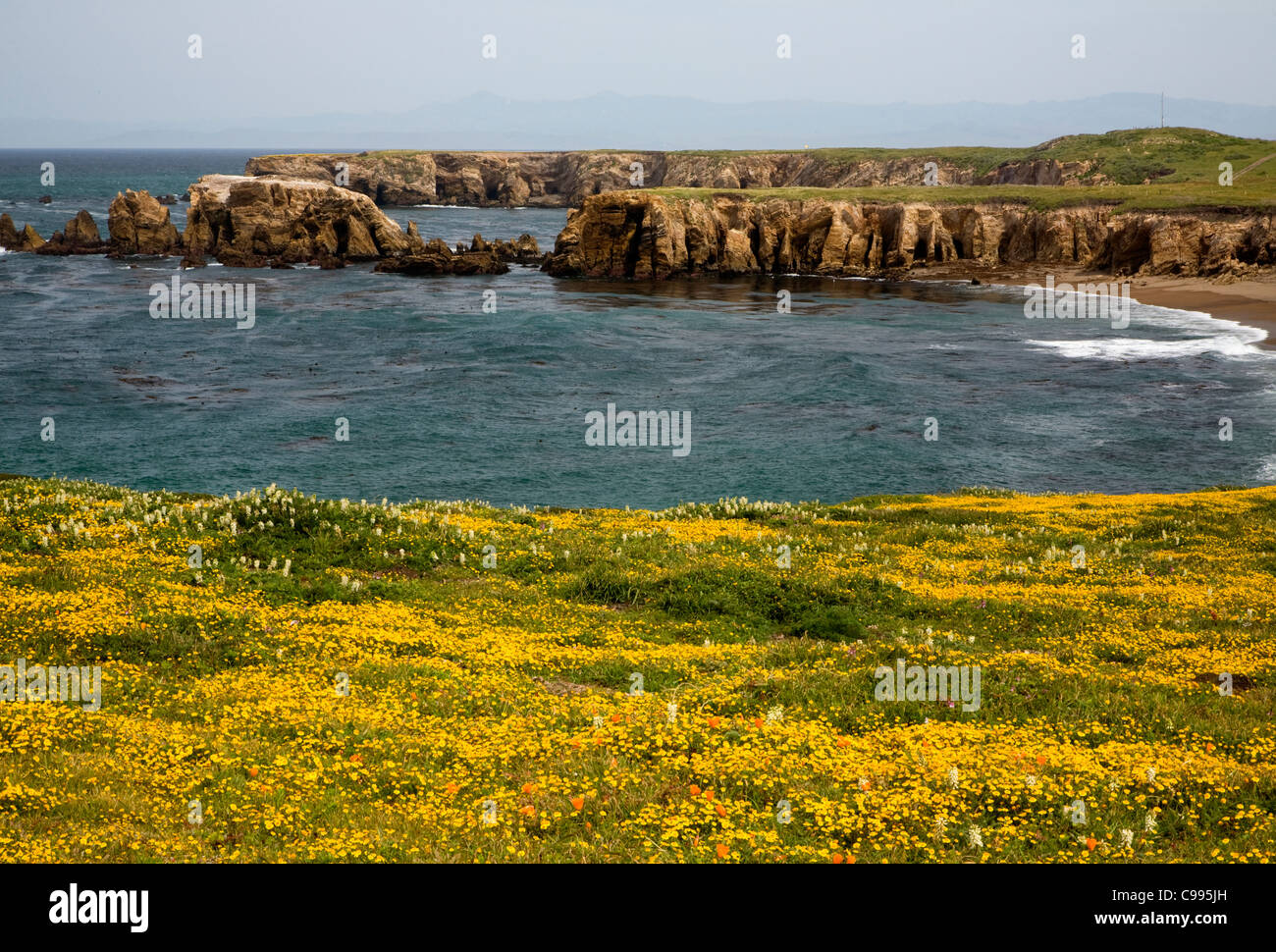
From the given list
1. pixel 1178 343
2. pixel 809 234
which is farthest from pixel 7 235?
pixel 1178 343

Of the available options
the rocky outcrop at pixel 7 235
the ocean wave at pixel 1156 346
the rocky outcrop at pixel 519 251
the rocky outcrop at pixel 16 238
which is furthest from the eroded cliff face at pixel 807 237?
the rocky outcrop at pixel 7 235

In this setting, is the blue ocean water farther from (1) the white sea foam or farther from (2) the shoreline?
(2) the shoreline

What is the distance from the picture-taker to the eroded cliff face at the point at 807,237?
354 ft

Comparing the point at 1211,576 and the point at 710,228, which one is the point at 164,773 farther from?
the point at 710,228

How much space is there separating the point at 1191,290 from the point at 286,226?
91273mm

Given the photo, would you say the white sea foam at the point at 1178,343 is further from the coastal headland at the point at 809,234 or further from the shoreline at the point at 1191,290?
the coastal headland at the point at 809,234

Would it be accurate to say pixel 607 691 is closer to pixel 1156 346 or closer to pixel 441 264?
pixel 1156 346

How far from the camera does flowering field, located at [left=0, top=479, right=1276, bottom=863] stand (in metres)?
10.3

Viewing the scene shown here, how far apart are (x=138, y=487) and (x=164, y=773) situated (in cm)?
3187

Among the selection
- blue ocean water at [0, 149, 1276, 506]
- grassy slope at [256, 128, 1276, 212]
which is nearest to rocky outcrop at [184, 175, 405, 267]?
blue ocean water at [0, 149, 1276, 506]

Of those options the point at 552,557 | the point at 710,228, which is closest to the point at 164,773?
the point at 552,557

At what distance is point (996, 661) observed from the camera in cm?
1541

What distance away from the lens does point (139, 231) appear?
121 meters

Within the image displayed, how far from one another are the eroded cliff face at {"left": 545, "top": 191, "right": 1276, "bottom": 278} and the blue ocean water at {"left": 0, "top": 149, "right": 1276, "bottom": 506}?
12955mm
